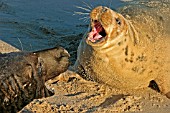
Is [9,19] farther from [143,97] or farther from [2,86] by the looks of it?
[2,86]

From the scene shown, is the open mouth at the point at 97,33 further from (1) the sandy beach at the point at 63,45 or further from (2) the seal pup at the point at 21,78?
(2) the seal pup at the point at 21,78

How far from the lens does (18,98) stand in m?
2.98

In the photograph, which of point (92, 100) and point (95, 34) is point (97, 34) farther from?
point (92, 100)

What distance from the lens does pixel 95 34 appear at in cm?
484

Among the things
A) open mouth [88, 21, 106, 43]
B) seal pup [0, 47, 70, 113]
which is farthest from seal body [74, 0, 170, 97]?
seal pup [0, 47, 70, 113]

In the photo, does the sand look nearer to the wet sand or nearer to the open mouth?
the wet sand

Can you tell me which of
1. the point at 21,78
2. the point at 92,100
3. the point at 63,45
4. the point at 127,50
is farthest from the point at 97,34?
the point at 63,45

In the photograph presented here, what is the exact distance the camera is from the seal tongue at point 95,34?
480cm

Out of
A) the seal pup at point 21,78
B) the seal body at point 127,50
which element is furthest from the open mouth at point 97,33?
the seal pup at point 21,78

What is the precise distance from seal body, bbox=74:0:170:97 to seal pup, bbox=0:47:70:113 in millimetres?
1568

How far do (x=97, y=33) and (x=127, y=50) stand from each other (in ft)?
1.62

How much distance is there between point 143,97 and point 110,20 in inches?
37.3

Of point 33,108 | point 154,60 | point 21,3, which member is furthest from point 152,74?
point 21,3

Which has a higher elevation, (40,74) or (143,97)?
(40,74)
